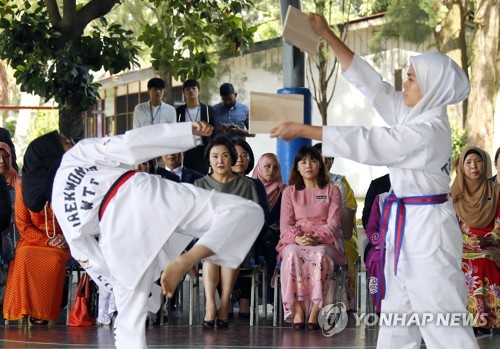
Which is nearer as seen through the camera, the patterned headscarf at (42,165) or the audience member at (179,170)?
the patterned headscarf at (42,165)

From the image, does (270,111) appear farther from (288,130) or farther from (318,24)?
(318,24)

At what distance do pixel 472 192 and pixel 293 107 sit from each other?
11.3 feet

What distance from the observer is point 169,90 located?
1886 centimetres

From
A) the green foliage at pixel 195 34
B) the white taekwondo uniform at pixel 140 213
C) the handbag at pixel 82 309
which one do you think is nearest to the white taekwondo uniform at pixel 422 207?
the white taekwondo uniform at pixel 140 213

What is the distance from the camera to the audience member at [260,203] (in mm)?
9023

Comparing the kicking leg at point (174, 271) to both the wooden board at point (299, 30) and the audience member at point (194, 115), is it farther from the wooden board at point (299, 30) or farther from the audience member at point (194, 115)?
the audience member at point (194, 115)

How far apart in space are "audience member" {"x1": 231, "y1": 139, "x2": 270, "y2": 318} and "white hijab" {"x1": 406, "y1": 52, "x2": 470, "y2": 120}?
142 inches

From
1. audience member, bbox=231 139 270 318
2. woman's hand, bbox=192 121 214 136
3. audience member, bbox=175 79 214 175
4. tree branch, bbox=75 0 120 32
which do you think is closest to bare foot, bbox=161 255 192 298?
woman's hand, bbox=192 121 214 136

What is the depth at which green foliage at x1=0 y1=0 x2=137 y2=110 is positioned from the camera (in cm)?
975

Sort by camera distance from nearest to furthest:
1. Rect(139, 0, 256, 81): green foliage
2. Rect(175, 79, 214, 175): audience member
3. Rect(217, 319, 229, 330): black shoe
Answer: Rect(217, 319, 229, 330): black shoe < Rect(175, 79, 214, 175): audience member < Rect(139, 0, 256, 81): green foliage

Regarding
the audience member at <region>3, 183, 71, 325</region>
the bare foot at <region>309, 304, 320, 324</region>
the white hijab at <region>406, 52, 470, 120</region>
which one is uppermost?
the white hijab at <region>406, 52, 470, 120</region>

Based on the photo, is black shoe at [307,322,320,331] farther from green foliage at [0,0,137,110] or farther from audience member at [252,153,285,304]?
green foliage at [0,0,137,110]

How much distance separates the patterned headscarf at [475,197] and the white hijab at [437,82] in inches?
120

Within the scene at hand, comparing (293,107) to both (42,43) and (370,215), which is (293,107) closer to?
(370,215)
